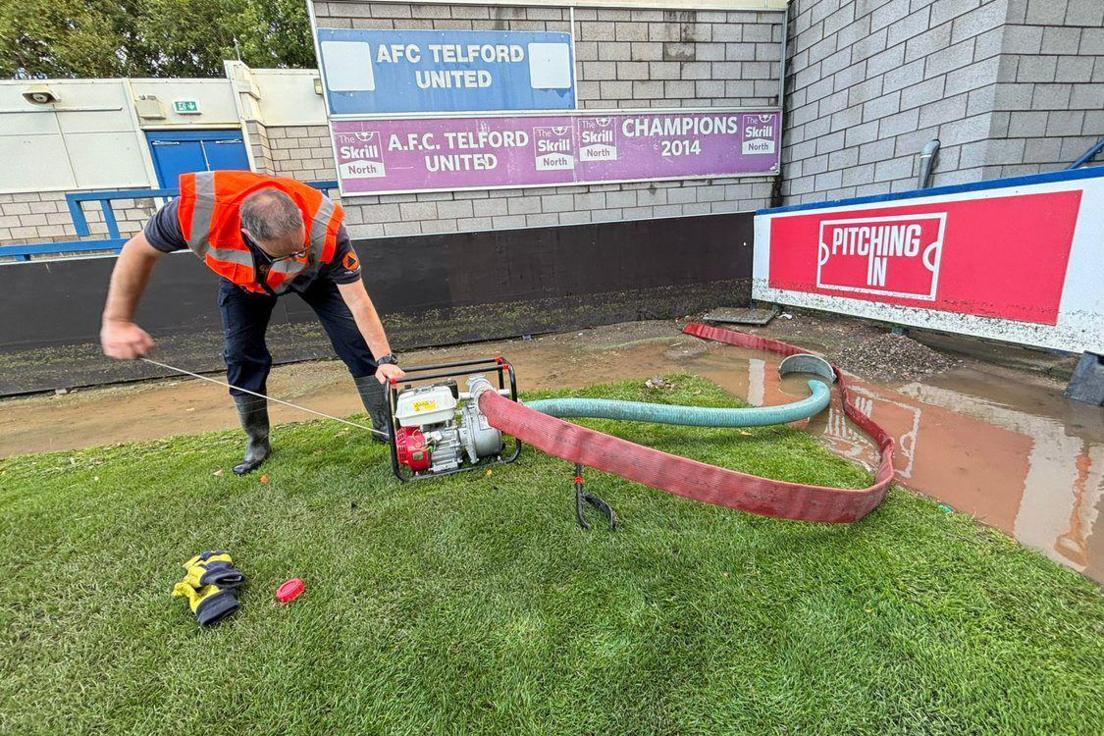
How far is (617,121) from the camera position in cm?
530

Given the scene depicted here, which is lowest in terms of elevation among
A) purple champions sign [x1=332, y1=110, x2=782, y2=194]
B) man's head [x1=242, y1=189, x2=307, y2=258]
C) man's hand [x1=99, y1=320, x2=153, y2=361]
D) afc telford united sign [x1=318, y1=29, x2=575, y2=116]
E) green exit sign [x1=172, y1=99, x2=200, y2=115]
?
man's hand [x1=99, y1=320, x2=153, y2=361]

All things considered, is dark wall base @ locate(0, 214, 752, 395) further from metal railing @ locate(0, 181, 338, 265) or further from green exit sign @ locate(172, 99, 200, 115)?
green exit sign @ locate(172, 99, 200, 115)

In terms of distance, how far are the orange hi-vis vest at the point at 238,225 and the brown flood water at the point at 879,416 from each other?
1.53 metres

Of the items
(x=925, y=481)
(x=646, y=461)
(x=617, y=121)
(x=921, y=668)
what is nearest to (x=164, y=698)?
(x=646, y=461)

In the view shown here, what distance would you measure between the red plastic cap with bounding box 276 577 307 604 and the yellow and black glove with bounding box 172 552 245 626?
0.12 metres

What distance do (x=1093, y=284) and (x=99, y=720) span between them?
15.3 feet

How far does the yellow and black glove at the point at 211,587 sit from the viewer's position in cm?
148

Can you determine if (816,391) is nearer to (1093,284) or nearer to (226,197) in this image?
(1093,284)

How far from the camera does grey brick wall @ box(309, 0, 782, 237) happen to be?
4953 millimetres

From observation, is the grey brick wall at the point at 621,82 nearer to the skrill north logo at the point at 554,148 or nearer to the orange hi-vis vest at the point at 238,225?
the skrill north logo at the point at 554,148

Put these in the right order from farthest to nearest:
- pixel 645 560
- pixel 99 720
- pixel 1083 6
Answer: pixel 1083 6 → pixel 645 560 → pixel 99 720

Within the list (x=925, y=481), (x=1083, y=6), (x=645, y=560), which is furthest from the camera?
(x=1083, y=6)

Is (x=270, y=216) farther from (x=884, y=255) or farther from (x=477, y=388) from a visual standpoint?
(x=884, y=255)

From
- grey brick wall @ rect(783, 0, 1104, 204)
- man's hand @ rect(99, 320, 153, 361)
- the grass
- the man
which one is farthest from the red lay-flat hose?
grey brick wall @ rect(783, 0, 1104, 204)
